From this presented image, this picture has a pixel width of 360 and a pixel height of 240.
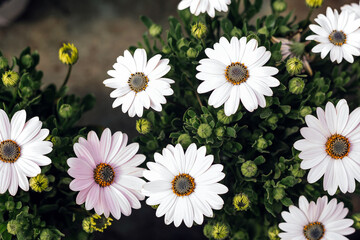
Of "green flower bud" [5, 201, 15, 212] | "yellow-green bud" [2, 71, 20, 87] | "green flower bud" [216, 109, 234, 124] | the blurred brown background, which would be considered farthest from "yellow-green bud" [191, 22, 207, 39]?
the blurred brown background

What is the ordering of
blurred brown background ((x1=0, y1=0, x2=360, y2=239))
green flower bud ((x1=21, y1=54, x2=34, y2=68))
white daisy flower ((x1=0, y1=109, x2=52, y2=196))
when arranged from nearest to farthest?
1. white daisy flower ((x1=0, y1=109, x2=52, y2=196))
2. green flower bud ((x1=21, y1=54, x2=34, y2=68))
3. blurred brown background ((x1=0, y1=0, x2=360, y2=239))

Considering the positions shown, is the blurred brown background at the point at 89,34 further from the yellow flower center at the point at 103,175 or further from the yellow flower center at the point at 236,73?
the yellow flower center at the point at 236,73

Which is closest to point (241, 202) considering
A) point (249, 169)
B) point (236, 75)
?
point (249, 169)

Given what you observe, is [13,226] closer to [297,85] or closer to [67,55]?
[67,55]

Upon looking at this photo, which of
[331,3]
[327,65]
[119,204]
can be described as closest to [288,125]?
[327,65]

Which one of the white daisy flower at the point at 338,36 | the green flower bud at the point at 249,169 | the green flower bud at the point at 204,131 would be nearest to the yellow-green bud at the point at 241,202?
the green flower bud at the point at 249,169

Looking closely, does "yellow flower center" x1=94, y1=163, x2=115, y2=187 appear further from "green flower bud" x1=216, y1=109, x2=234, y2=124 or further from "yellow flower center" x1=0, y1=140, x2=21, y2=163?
"green flower bud" x1=216, y1=109, x2=234, y2=124
